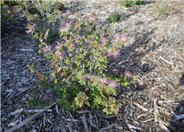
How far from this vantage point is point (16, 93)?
8.00 ft

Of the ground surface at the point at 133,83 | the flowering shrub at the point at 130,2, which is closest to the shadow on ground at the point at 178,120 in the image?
the ground surface at the point at 133,83

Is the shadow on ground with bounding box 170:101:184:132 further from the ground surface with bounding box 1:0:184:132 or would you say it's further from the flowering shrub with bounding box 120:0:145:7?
the flowering shrub with bounding box 120:0:145:7

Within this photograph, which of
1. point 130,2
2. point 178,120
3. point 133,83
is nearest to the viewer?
point 178,120

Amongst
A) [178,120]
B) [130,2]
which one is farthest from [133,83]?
[130,2]

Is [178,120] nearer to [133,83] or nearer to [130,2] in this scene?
[133,83]

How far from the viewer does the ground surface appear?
2.04 meters

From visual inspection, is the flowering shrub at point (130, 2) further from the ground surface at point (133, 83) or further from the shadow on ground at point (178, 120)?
the shadow on ground at point (178, 120)

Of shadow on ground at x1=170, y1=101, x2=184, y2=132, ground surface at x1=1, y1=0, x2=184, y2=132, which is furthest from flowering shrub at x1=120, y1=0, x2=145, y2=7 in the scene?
shadow on ground at x1=170, y1=101, x2=184, y2=132

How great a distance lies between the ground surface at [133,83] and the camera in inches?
80.4

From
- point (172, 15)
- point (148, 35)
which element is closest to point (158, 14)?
point (172, 15)

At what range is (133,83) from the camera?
262cm

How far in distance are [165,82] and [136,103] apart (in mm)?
756

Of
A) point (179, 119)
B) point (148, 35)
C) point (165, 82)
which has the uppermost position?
point (148, 35)

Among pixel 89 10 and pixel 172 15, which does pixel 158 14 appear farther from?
pixel 89 10
